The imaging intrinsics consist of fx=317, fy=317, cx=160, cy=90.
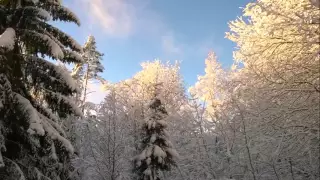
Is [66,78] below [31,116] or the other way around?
the other way around

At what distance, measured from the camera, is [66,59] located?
9.91 meters

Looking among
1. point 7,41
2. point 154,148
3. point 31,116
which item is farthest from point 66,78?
point 154,148

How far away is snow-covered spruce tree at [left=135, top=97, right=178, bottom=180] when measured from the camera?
16.1m

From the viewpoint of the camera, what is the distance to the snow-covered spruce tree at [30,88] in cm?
819

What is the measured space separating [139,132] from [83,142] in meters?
4.16

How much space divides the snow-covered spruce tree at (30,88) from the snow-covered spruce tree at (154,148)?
7.22 metres

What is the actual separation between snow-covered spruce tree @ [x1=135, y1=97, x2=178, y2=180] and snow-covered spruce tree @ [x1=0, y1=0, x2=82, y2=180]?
7.22 meters

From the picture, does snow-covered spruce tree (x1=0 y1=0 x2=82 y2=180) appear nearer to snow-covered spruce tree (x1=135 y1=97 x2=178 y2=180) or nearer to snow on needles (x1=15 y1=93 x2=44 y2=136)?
snow on needles (x1=15 y1=93 x2=44 y2=136)

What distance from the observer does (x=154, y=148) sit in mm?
16312

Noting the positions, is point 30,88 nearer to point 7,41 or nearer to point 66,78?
point 66,78

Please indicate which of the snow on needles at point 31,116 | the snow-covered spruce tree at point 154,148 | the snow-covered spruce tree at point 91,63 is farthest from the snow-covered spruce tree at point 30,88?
the snow-covered spruce tree at point 91,63

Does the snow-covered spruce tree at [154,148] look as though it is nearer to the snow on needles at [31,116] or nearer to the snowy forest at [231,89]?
the snowy forest at [231,89]

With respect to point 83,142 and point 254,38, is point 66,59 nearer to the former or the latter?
point 254,38

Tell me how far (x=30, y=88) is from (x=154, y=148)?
8.36 m
